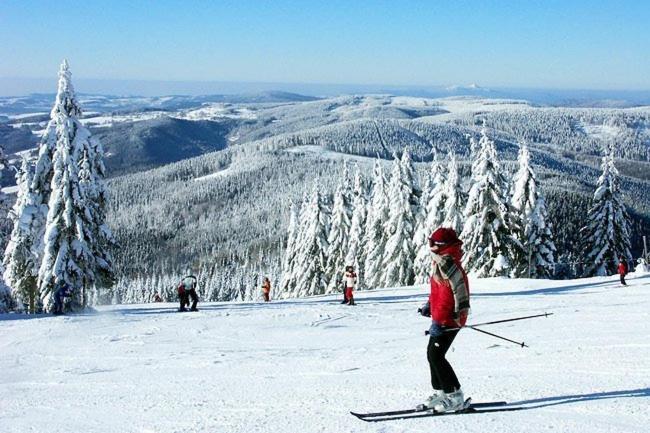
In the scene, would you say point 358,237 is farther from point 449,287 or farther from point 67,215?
point 449,287

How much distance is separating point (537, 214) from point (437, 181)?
25.2 ft

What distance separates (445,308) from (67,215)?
73.1 ft

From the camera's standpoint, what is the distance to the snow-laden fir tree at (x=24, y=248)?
2641 centimetres

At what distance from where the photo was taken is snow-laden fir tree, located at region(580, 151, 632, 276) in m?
40.2

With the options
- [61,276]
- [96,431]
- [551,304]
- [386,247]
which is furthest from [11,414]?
[386,247]

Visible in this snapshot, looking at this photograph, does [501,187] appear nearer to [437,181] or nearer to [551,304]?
[437,181]

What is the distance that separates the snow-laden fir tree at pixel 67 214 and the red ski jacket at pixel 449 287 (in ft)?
72.7

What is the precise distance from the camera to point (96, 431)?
22.5 feet

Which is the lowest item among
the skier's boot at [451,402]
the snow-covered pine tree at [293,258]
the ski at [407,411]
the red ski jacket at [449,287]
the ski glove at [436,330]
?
the snow-covered pine tree at [293,258]

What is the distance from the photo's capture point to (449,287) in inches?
253

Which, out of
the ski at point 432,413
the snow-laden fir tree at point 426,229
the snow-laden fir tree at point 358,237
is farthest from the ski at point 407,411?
the snow-laden fir tree at point 358,237

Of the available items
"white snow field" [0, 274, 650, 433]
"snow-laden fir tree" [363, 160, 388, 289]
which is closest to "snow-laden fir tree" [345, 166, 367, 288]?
"snow-laden fir tree" [363, 160, 388, 289]

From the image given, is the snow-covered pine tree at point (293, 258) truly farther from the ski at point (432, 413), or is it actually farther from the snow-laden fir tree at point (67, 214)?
the ski at point (432, 413)

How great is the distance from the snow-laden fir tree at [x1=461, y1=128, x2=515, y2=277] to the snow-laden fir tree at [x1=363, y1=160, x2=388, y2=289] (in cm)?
929
